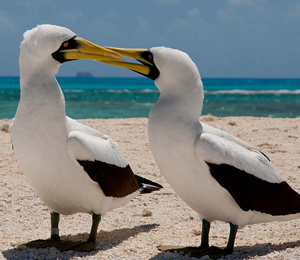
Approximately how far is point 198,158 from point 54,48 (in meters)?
1.47

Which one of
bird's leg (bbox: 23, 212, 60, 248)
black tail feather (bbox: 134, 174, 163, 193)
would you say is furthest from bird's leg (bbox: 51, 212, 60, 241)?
black tail feather (bbox: 134, 174, 163, 193)

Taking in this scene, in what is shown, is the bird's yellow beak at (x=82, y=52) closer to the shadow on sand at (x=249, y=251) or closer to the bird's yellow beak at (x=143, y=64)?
the bird's yellow beak at (x=143, y=64)

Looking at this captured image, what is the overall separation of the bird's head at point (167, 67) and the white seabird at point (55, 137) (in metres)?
0.22

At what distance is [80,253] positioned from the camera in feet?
13.1

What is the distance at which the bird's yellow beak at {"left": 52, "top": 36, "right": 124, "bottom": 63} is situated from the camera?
3936 mm

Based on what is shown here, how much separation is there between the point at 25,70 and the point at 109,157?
1011 millimetres

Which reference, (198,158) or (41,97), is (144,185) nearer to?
(198,158)

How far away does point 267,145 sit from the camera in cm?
920

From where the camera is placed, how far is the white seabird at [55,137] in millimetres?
3828

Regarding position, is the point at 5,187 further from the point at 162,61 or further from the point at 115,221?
the point at 162,61

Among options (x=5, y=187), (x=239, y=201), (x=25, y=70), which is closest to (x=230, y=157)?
(x=239, y=201)

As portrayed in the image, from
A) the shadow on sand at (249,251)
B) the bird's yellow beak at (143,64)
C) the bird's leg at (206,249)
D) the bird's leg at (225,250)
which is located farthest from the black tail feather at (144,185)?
the bird's yellow beak at (143,64)

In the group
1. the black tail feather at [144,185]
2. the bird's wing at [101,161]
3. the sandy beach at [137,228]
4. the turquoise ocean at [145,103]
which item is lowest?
the turquoise ocean at [145,103]

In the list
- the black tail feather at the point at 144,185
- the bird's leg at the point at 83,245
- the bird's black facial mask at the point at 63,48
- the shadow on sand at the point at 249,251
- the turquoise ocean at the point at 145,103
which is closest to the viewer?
the shadow on sand at the point at 249,251
